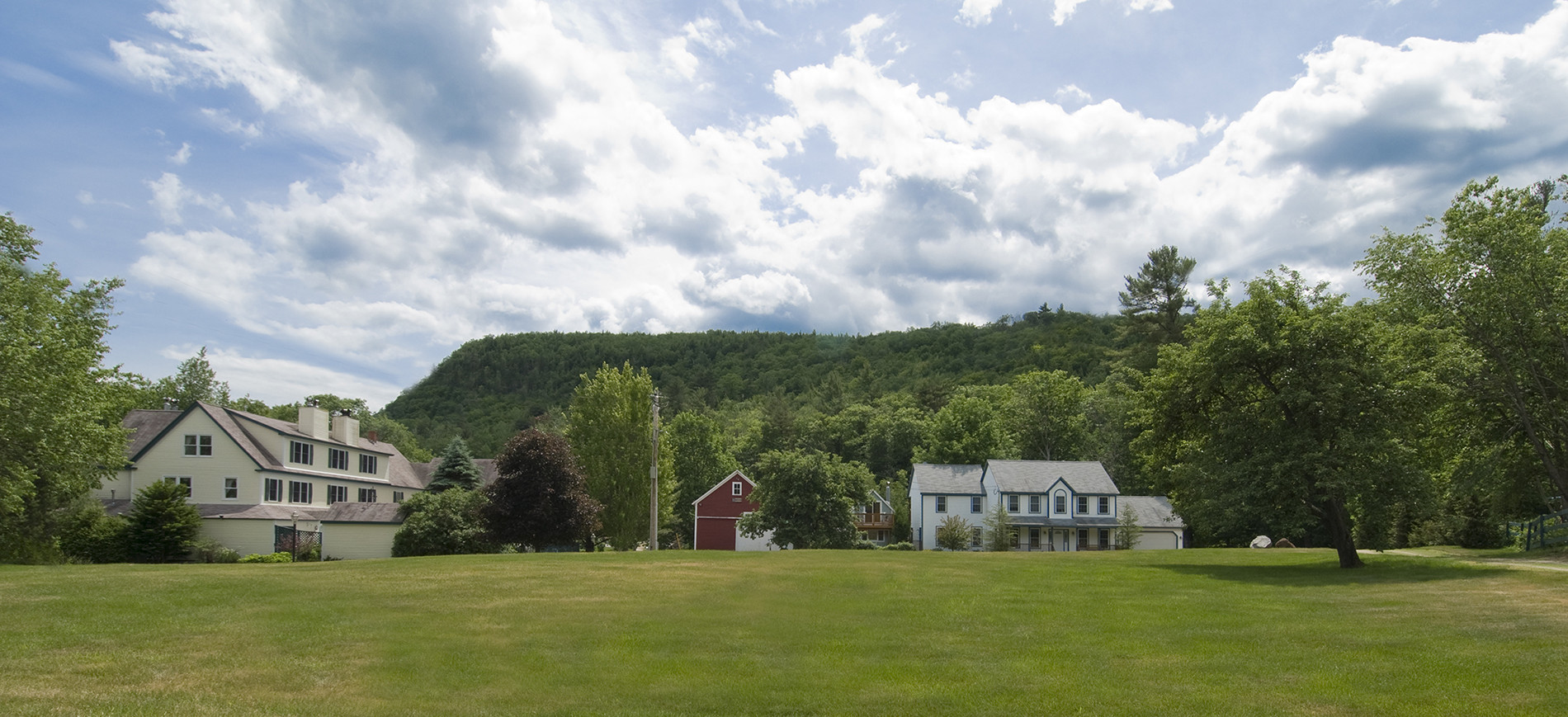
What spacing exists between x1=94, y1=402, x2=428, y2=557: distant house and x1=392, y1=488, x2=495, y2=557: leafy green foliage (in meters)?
6.50

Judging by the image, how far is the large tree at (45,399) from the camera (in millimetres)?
29328

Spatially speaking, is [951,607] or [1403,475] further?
[1403,475]

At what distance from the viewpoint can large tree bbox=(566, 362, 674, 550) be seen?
169 ft

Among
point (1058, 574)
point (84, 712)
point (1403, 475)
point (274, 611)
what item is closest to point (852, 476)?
point (1058, 574)

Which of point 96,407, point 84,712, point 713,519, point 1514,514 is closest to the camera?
point 84,712

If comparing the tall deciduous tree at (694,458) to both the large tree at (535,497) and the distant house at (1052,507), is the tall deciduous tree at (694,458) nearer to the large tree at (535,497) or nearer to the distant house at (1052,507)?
the distant house at (1052,507)

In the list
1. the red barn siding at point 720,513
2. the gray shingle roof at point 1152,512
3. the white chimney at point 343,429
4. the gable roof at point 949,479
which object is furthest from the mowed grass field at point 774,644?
the red barn siding at point 720,513

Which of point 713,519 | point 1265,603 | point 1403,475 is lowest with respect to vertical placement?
point 713,519

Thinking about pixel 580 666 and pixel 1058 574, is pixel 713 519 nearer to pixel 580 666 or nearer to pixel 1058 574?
pixel 1058 574

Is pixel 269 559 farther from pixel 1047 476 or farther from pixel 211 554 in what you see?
pixel 1047 476

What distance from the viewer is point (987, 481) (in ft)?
210

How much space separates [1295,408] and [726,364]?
12949 cm

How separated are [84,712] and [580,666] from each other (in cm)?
548

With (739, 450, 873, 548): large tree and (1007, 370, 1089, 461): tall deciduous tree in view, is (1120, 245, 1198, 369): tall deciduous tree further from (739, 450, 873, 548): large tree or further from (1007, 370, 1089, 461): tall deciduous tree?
(739, 450, 873, 548): large tree
